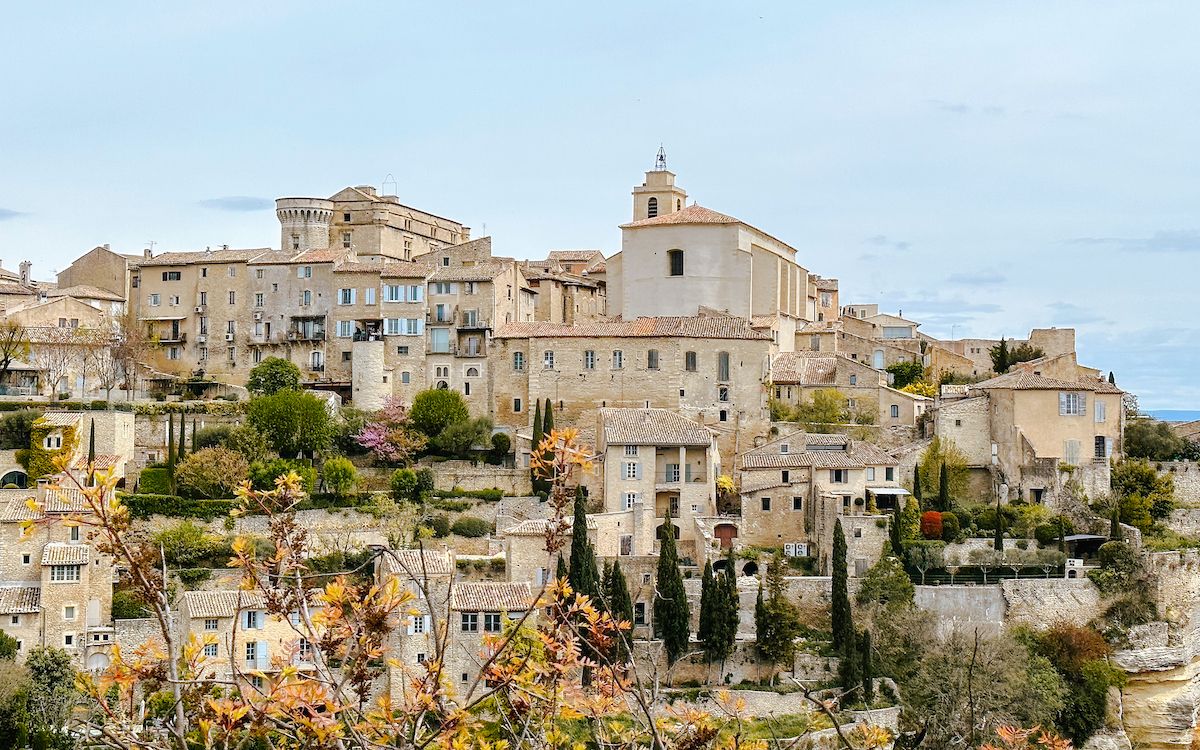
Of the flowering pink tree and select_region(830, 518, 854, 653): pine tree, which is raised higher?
the flowering pink tree

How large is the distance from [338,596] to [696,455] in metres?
36.6

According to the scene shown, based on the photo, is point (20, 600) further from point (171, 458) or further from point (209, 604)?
point (171, 458)

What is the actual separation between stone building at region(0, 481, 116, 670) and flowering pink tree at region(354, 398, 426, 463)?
11356 millimetres

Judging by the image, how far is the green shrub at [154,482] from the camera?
156 ft

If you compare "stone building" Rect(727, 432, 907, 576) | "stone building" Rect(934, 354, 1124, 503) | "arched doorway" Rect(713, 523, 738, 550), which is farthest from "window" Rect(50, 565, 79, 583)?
"stone building" Rect(934, 354, 1124, 503)

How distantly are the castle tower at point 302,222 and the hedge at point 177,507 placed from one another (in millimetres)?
20640

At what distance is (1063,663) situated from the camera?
4103cm

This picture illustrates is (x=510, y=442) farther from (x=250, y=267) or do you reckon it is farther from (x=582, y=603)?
(x=582, y=603)

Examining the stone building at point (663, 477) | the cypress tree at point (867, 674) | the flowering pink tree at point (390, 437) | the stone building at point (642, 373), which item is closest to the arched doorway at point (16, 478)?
the flowering pink tree at point (390, 437)

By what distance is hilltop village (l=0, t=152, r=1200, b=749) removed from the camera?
3947 cm

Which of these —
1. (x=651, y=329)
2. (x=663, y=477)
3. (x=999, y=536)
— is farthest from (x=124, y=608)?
(x=999, y=536)

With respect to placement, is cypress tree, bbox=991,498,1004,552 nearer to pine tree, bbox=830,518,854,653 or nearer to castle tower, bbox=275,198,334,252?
pine tree, bbox=830,518,854,653

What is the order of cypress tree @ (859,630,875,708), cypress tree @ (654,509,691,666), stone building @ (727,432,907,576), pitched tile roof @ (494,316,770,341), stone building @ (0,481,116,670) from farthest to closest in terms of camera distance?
pitched tile roof @ (494,316,770,341) → stone building @ (727,432,907,576) → stone building @ (0,481,116,670) → cypress tree @ (654,509,691,666) → cypress tree @ (859,630,875,708)

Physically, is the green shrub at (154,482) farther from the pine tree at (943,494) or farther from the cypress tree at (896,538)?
the pine tree at (943,494)
